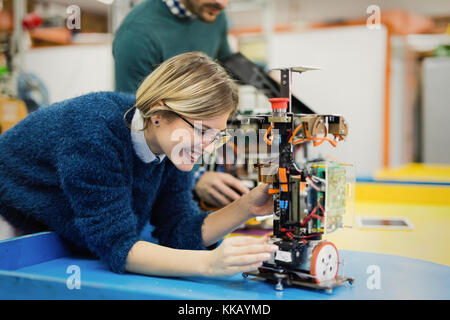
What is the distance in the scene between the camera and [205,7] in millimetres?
1489

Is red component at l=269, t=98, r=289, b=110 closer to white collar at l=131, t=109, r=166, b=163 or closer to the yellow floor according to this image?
white collar at l=131, t=109, r=166, b=163

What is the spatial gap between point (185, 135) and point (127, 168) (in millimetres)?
163

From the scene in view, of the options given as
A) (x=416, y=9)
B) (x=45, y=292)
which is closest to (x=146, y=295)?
(x=45, y=292)

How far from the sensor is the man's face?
1467 mm

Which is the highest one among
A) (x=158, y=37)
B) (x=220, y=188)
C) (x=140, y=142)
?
(x=158, y=37)

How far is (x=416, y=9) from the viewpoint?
5145mm

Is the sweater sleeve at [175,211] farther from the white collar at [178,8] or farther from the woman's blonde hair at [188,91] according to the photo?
the white collar at [178,8]

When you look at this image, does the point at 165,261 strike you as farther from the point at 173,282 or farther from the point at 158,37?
the point at 158,37

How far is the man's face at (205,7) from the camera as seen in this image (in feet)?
4.81

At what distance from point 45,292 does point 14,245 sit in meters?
0.18

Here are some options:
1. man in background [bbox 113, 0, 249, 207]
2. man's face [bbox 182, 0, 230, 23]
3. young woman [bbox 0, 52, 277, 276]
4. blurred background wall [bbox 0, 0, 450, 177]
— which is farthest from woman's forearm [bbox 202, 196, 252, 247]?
blurred background wall [bbox 0, 0, 450, 177]

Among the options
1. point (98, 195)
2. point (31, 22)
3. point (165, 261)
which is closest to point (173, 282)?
point (165, 261)

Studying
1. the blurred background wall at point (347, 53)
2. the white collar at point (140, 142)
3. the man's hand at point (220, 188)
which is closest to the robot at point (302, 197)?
the white collar at point (140, 142)
